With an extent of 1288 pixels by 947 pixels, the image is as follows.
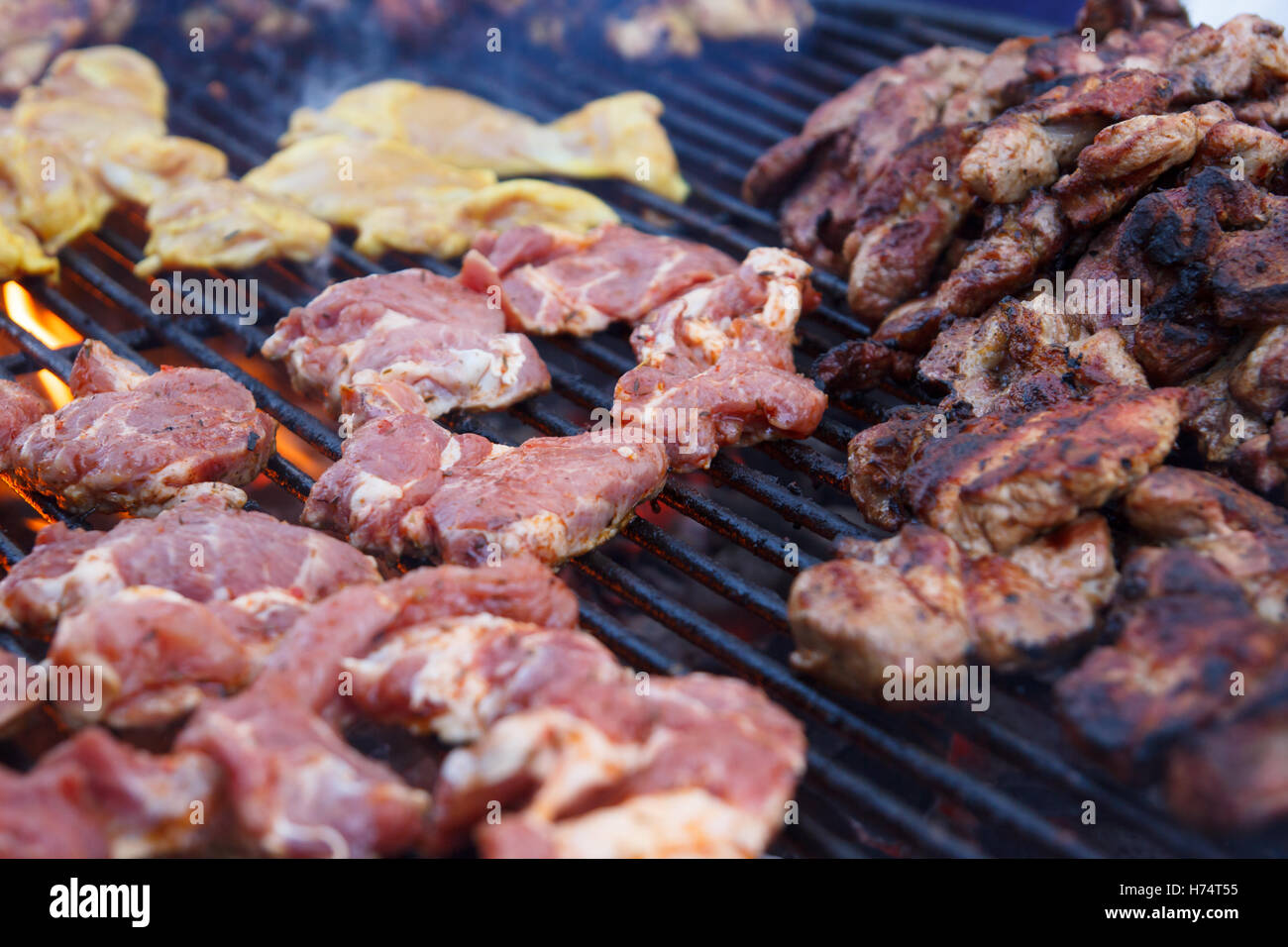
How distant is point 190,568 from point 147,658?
1.29ft

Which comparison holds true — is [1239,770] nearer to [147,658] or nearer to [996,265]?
[996,265]

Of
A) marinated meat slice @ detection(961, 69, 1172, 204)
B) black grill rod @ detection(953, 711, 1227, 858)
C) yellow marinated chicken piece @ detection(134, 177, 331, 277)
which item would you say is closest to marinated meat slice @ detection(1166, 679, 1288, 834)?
black grill rod @ detection(953, 711, 1227, 858)

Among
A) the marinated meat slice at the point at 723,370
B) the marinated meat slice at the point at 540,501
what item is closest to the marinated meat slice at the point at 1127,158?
the marinated meat slice at the point at 723,370

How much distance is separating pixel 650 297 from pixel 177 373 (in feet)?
6.14

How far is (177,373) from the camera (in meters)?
3.78

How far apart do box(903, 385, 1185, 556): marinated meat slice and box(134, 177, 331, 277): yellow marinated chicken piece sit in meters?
3.09

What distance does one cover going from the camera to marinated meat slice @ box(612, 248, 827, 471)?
144 inches

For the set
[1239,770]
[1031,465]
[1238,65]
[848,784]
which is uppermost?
[1238,65]

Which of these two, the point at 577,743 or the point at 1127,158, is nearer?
the point at 577,743

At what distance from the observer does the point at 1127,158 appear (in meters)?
3.61

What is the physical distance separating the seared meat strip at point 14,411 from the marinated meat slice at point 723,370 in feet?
6.88

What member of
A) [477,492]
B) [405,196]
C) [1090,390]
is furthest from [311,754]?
[405,196]

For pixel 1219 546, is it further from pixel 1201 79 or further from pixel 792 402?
pixel 1201 79
